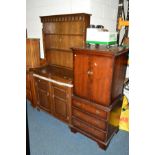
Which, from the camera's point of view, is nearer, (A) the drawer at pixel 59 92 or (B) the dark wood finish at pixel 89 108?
(B) the dark wood finish at pixel 89 108

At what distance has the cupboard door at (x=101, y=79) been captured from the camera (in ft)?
5.79

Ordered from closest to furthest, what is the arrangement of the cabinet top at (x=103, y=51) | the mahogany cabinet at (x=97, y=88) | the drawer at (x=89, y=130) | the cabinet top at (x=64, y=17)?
the cabinet top at (x=103, y=51), the mahogany cabinet at (x=97, y=88), the drawer at (x=89, y=130), the cabinet top at (x=64, y=17)

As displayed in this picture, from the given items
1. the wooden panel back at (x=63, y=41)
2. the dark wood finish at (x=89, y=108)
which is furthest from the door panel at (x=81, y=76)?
the wooden panel back at (x=63, y=41)

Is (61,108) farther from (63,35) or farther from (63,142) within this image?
(63,35)

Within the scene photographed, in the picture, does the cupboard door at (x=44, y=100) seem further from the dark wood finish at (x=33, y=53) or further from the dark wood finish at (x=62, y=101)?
the dark wood finish at (x=33, y=53)

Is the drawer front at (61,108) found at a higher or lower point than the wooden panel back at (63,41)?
lower

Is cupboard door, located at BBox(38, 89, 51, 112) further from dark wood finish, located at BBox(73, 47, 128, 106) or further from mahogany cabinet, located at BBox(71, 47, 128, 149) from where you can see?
dark wood finish, located at BBox(73, 47, 128, 106)

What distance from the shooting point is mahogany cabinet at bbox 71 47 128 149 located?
5.84 feet

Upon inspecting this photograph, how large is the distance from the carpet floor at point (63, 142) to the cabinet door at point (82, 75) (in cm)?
76

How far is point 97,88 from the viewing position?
193 centimetres

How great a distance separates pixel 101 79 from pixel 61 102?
37.6 inches

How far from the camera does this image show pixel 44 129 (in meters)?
2.53
